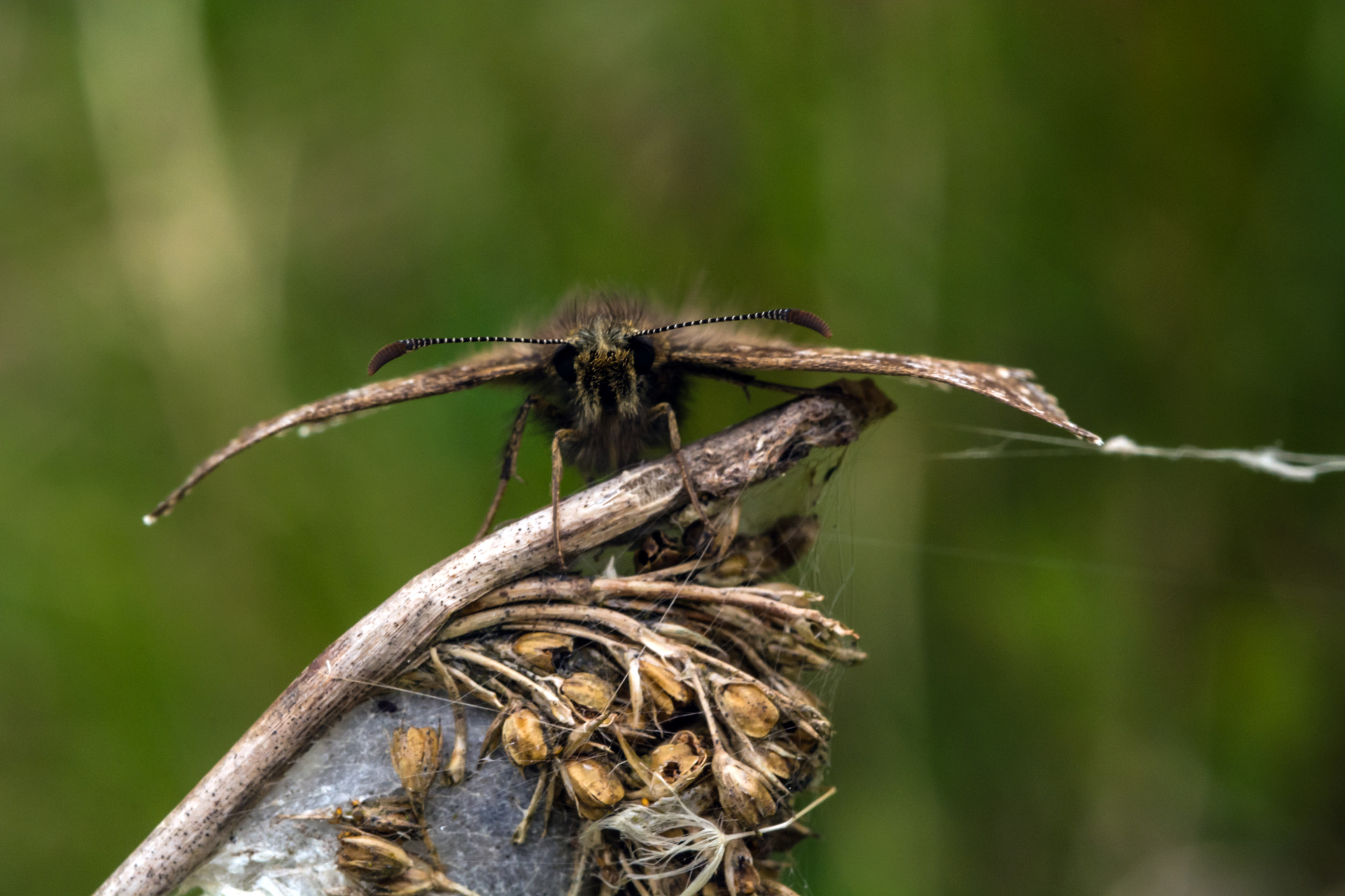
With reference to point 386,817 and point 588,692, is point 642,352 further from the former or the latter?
point 386,817

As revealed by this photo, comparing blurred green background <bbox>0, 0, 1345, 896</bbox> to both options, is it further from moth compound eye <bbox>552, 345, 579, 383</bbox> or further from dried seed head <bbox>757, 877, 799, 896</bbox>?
dried seed head <bbox>757, 877, 799, 896</bbox>

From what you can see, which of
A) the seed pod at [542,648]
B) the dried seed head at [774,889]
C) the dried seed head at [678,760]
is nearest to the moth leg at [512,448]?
the seed pod at [542,648]

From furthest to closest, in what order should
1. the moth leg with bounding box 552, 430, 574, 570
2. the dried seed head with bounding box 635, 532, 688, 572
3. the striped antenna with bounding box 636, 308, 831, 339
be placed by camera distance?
the striped antenna with bounding box 636, 308, 831, 339 → the dried seed head with bounding box 635, 532, 688, 572 → the moth leg with bounding box 552, 430, 574, 570

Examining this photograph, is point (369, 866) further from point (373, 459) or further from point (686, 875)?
point (373, 459)

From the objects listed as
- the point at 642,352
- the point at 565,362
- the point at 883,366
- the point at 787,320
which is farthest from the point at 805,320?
the point at 565,362

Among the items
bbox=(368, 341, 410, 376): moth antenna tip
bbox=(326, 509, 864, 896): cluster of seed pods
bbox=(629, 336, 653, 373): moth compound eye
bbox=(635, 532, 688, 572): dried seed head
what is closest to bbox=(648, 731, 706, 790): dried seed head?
bbox=(326, 509, 864, 896): cluster of seed pods

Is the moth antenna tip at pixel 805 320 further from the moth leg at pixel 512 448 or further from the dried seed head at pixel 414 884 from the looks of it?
the dried seed head at pixel 414 884
